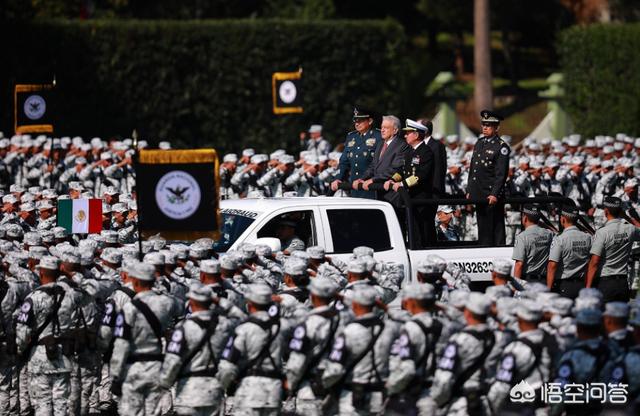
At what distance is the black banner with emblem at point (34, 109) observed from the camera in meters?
21.2

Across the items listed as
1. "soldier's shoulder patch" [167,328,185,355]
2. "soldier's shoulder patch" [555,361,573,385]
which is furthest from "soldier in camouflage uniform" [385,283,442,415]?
"soldier's shoulder patch" [167,328,185,355]

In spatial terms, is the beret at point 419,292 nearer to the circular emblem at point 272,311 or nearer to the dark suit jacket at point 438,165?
the circular emblem at point 272,311

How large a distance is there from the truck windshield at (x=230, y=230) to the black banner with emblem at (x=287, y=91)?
12885 millimetres

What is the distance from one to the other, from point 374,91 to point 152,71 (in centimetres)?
542

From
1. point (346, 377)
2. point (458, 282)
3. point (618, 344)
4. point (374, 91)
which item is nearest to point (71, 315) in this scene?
point (346, 377)

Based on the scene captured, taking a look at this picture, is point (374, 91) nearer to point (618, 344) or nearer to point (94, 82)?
point (94, 82)

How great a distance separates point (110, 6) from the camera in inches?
1588

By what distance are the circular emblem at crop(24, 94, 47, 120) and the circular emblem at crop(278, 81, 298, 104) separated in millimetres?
7055

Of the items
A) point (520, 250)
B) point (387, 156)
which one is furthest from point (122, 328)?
point (387, 156)

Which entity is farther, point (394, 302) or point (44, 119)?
point (44, 119)

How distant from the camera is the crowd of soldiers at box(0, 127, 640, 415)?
10.4m

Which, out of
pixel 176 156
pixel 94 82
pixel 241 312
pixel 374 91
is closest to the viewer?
pixel 241 312

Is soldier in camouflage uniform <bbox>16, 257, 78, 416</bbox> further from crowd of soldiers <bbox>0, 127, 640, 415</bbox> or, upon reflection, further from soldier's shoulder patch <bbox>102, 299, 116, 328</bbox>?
soldier's shoulder patch <bbox>102, 299, 116, 328</bbox>

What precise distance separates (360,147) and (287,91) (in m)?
10.7
